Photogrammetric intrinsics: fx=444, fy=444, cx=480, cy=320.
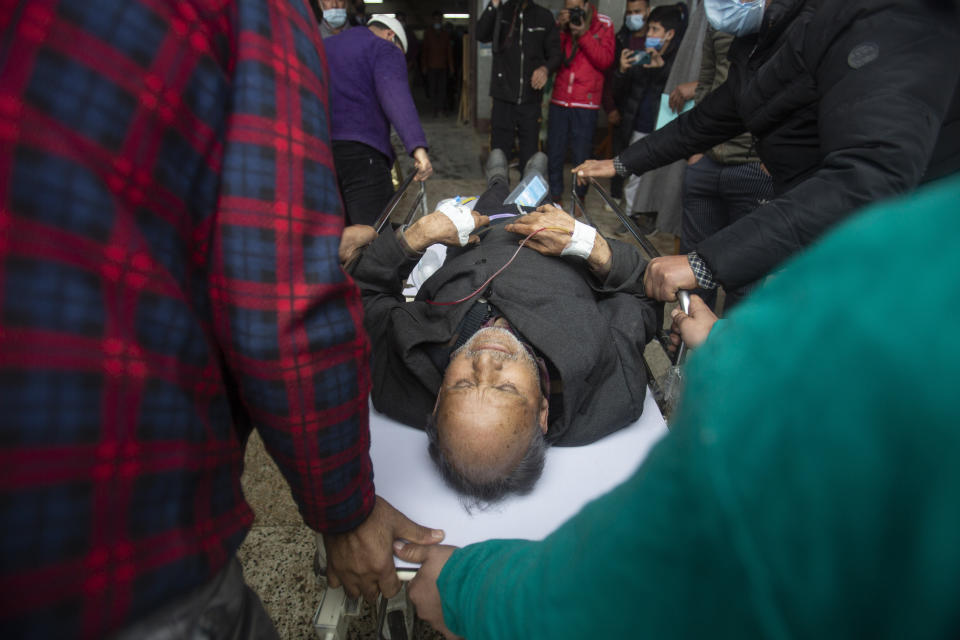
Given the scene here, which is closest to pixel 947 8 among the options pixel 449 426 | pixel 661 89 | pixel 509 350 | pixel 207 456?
pixel 509 350

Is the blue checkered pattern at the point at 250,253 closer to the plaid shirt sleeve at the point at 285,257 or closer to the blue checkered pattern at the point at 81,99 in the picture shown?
the plaid shirt sleeve at the point at 285,257

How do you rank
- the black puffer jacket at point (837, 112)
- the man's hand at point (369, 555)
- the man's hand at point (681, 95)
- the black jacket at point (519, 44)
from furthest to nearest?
the black jacket at point (519, 44)
the man's hand at point (681, 95)
the black puffer jacket at point (837, 112)
the man's hand at point (369, 555)

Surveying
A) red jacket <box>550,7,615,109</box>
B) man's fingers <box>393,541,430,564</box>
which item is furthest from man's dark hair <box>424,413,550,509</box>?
red jacket <box>550,7,615,109</box>

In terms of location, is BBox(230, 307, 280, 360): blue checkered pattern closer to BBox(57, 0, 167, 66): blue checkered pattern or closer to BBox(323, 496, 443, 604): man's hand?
BBox(57, 0, 167, 66): blue checkered pattern

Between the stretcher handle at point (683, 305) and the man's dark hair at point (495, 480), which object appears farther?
the stretcher handle at point (683, 305)

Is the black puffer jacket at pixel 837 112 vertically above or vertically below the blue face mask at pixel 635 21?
below

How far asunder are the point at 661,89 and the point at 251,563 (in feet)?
15.1

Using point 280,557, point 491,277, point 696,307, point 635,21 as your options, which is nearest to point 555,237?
point 491,277

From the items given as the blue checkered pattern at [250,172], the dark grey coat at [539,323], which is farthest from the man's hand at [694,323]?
the blue checkered pattern at [250,172]

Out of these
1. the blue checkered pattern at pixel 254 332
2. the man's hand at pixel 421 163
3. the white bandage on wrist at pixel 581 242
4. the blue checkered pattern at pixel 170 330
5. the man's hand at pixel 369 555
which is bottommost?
the man's hand at pixel 369 555

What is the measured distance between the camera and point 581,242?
1794 mm

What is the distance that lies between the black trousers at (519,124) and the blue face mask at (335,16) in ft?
7.06

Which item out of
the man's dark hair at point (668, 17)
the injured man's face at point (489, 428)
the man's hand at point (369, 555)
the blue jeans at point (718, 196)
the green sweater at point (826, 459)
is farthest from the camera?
the man's dark hair at point (668, 17)

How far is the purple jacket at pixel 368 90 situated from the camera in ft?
8.36
